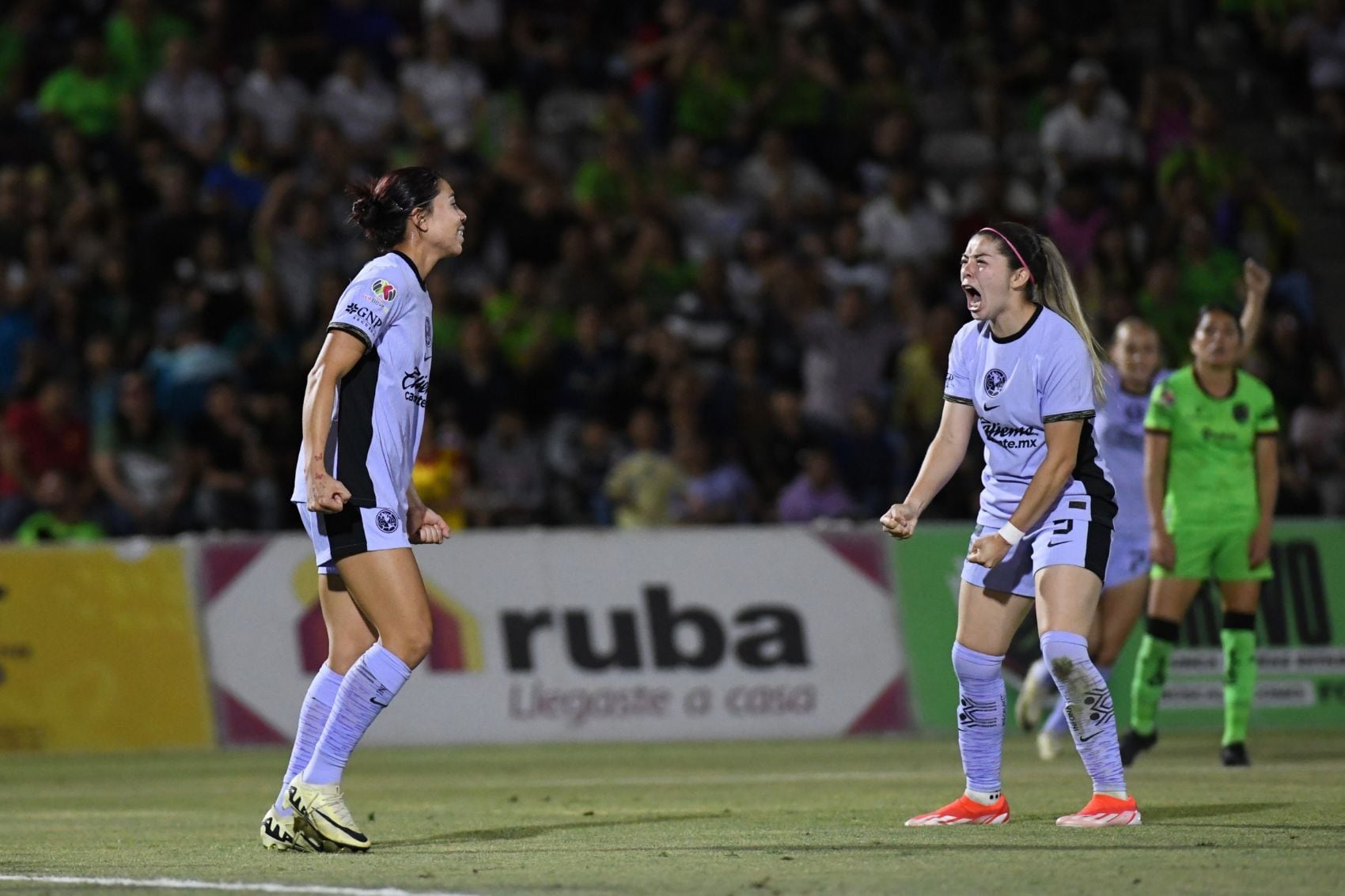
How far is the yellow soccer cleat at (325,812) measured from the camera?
7.07 m

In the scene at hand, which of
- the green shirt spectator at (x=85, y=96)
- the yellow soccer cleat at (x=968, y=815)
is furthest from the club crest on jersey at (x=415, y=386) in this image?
the green shirt spectator at (x=85, y=96)

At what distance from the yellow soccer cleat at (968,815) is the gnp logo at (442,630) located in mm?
6612

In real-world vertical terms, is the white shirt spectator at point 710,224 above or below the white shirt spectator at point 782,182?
below

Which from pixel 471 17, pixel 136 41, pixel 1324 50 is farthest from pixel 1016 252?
pixel 1324 50

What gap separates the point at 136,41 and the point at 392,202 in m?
12.1

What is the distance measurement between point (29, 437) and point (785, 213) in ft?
22.9

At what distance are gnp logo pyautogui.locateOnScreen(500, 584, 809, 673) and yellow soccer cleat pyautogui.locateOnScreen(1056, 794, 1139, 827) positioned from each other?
21.1ft

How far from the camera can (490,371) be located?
53.1 ft

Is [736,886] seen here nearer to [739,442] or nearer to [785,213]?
[739,442]

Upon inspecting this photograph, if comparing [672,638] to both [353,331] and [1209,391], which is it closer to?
[1209,391]

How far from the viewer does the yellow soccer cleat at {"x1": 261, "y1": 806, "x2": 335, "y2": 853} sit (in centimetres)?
714

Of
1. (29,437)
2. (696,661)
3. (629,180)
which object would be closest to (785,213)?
(629,180)

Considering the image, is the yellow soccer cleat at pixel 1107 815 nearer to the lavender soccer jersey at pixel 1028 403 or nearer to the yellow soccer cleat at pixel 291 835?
the lavender soccer jersey at pixel 1028 403

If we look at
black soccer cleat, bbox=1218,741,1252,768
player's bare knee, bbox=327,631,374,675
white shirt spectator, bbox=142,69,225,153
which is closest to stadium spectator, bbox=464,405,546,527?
white shirt spectator, bbox=142,69,225,153
